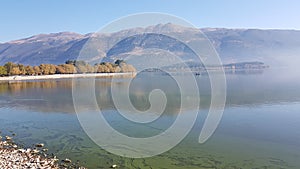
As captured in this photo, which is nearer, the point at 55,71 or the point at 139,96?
the point at 139,96

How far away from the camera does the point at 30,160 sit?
12883 mm

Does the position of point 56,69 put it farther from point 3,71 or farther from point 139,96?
point 139,96

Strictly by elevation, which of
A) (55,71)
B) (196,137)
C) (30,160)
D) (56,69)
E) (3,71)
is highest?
(56,69)

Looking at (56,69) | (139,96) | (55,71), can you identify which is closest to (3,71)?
(55,71)

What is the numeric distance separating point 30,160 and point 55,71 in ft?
387

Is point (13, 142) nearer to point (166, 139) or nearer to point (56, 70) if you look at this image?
point (166, 139)

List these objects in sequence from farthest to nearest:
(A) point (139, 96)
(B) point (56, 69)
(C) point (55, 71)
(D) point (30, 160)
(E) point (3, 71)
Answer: (B) point (56, 69) < (C) point (55, 71) < (E) point (3, 71) < (A) point (139, 96) < (D) point (30, 160)

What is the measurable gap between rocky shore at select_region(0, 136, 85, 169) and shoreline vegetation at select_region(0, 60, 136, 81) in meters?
93.9

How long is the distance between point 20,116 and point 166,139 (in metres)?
17.1

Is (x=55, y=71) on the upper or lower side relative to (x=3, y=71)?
upper

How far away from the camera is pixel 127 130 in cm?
2073

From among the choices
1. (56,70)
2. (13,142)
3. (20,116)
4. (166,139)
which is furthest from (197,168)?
(56,70)

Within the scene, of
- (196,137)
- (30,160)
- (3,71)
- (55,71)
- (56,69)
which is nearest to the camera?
(30,160)

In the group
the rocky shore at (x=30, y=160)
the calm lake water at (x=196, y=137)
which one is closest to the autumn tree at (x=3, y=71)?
the calm lake water at (x=196, y=137)
